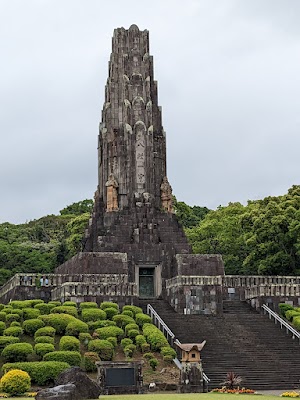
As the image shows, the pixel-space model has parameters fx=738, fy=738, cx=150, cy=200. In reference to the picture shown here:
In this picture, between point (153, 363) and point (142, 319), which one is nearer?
point (153, 363)

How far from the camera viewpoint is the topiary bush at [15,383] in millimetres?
25266

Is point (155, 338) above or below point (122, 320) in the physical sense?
below

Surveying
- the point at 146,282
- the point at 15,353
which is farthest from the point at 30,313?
the point at 146,282

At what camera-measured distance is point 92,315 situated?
33.9 meters

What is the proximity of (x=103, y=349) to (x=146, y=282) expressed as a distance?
46.2 feet

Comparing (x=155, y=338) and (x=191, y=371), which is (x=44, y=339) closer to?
(x=155, y=338)

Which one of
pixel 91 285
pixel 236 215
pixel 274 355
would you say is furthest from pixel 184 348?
pixel 236 215

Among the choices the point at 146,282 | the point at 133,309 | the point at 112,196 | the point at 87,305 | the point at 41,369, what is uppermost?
the point at 112,196

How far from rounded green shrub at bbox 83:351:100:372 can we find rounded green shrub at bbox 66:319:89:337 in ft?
8.05

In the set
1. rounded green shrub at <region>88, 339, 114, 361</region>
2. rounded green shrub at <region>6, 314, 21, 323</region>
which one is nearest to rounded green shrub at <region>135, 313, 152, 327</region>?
rounded green shrub at <region>88, 339, 114, 361</region>

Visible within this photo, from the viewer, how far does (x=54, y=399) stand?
20.1 meters

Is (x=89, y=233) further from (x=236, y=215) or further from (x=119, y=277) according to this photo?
(x=236, y=215)

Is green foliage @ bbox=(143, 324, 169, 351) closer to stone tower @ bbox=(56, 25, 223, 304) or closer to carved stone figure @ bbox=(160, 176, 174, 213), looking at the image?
stone tower @ bbox=(56, 25, 223, 304)

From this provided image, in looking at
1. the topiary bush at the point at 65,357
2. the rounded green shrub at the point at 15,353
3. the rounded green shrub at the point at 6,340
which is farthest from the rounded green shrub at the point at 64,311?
the topiary bush at the point at 65,357
